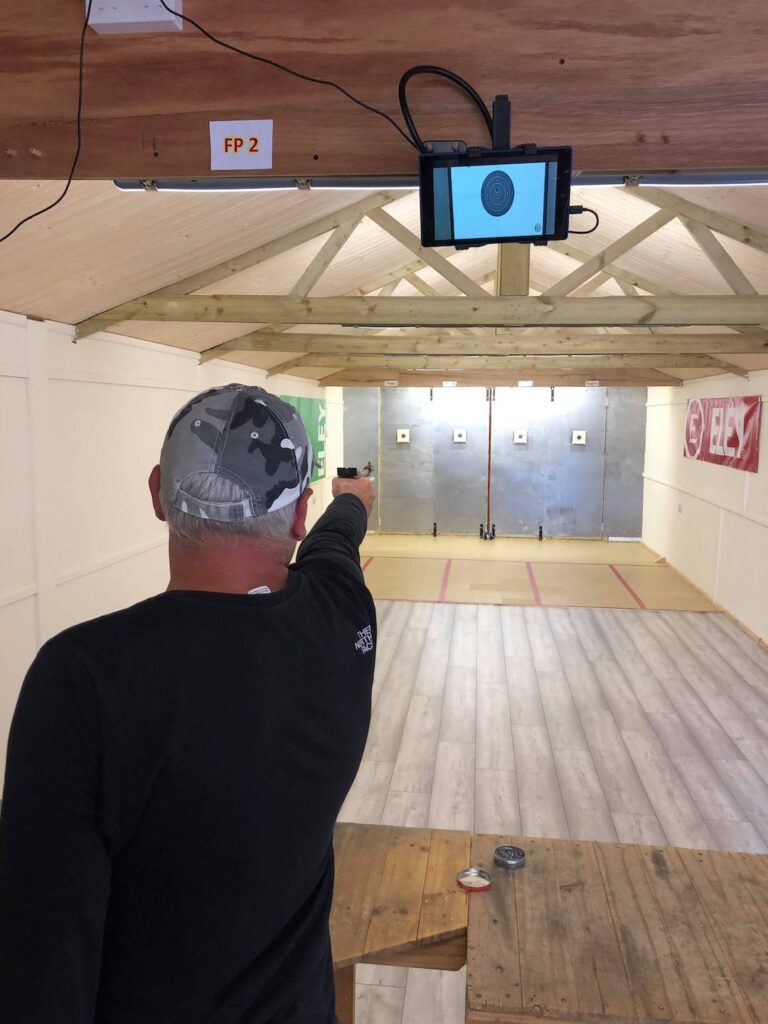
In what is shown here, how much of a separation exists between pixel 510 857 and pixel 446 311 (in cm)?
322

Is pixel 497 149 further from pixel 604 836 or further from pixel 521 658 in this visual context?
pixel 521 658

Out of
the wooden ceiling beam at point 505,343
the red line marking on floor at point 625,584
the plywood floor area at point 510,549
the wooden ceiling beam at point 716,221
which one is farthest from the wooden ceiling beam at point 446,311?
the plywood floor area at point 510,549

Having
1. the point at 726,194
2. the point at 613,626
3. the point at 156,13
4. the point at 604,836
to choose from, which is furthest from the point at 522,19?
the point at 613,626

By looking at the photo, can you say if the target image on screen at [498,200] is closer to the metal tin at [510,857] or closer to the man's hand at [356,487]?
the man's hand at [356,487]

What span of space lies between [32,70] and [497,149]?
1.12m

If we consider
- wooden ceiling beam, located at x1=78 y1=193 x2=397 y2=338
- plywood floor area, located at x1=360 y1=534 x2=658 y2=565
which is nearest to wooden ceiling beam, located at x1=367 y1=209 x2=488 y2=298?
wooden ceiling beam, located at x1=78 y1=193 x2=397 y2=338

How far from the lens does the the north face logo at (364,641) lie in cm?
101

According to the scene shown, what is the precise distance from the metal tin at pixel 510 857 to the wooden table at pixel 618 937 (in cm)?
2

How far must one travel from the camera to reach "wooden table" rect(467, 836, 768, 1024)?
5.29ft

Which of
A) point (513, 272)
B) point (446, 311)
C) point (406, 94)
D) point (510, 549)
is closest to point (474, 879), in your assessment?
point (406, 94)

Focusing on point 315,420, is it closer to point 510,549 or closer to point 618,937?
point 510,549

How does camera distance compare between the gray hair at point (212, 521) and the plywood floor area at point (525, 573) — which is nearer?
the gray hair at point (212, 521)

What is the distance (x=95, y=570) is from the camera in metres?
4.69

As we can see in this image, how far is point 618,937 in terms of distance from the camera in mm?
1815
